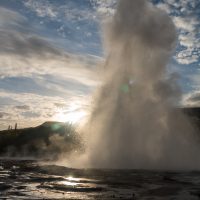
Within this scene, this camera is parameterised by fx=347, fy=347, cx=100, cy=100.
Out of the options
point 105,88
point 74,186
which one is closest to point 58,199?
point 74,186

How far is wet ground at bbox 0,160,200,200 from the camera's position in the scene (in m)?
15.5

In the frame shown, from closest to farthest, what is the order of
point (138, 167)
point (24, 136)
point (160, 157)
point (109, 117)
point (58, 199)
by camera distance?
point (58, 199), point (138, 167), point (160, 157), point (109, 117), point (24, 136)

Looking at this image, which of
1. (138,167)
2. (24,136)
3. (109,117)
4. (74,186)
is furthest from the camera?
(24,136)

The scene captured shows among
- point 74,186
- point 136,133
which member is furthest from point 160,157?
point 74,186

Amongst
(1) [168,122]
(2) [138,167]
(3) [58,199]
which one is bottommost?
(3) [58,199]

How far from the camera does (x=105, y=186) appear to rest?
18484 mm

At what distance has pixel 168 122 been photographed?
34.5m

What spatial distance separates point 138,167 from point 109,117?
294 inches

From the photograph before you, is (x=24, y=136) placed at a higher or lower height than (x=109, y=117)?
higher

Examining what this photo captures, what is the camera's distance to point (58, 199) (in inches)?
562

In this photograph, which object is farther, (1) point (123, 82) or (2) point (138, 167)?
(1) point (123, 82)

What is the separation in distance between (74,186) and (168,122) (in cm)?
1828

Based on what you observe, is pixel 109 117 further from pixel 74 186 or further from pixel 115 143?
pixel 74 186

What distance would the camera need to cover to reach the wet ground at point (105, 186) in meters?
15.5
